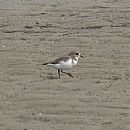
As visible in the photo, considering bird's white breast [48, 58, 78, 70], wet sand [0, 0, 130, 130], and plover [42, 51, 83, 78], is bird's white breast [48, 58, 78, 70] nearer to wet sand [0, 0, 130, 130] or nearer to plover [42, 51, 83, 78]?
plover [42, 51, 83, 78]

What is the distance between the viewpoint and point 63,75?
13477 mm

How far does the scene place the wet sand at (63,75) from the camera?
392 inches

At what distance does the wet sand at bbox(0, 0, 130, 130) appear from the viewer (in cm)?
996

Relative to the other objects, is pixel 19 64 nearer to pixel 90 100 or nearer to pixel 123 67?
pixel 123 67

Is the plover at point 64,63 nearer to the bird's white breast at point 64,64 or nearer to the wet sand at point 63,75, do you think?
the bird's white breast at point 64,64

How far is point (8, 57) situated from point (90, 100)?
4.93m

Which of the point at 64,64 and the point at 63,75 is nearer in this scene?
the point at 64,64

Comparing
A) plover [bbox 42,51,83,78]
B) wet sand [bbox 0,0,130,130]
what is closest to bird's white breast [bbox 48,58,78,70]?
plover [bbox 42,51,83,78]

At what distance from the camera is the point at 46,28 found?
20.0 m

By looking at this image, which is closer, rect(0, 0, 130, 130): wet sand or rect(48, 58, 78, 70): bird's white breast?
rect(0, 0, 130, 130): wet sand

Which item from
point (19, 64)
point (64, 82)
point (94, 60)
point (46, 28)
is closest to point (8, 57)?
point (19, 64)

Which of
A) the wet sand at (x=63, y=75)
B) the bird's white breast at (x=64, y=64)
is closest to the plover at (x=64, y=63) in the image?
the bird's white breast at (x=64, y=64)

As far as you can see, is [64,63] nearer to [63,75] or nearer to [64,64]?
[64,64]

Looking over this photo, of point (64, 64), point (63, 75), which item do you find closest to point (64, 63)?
point (64, 64)
